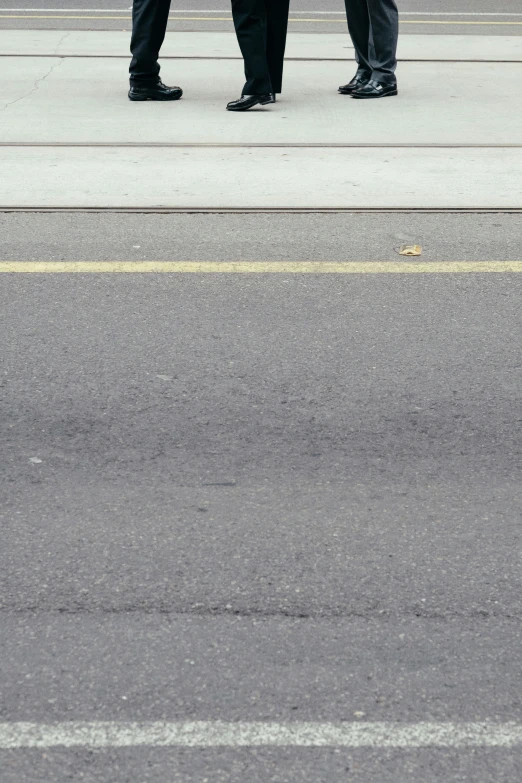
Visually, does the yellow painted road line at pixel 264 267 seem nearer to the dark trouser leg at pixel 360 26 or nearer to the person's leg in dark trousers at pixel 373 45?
the person's leg in dark trousers at pixel 373 45

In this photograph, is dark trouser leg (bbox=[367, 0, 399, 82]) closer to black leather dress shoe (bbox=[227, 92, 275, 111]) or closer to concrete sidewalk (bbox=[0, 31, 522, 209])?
concrete sidewalk (bbox=[0, 31, 522, 209])

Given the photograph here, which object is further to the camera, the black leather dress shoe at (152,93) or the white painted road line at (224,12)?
the white painted road line at (224,12)

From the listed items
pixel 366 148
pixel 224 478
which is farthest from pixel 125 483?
pixel 366 148

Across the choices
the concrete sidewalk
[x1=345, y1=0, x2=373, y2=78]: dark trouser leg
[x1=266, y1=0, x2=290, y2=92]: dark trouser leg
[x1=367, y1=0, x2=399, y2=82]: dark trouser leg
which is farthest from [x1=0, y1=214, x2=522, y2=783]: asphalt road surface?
[x1=345, y1=0, x2=373, y2=78]: dark trouser leg

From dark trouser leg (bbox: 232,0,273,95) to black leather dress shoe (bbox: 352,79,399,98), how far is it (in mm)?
821

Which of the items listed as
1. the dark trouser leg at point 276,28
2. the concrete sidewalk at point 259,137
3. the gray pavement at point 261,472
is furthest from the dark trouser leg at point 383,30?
the gray pavement at point 261,472

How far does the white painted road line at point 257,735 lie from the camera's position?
2361 millimetres

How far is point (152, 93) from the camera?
855cm

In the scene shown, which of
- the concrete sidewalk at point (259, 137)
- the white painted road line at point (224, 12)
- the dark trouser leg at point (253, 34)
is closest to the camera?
the concrete sidewalk at point (259, 137)

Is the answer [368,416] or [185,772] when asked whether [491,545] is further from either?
[185,772]

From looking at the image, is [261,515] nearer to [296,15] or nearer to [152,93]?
[152,93]

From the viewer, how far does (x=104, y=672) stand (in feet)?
8.48

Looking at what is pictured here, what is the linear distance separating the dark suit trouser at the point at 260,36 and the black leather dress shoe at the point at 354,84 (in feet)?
2.24

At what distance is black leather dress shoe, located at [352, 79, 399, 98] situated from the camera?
28.4 feet
